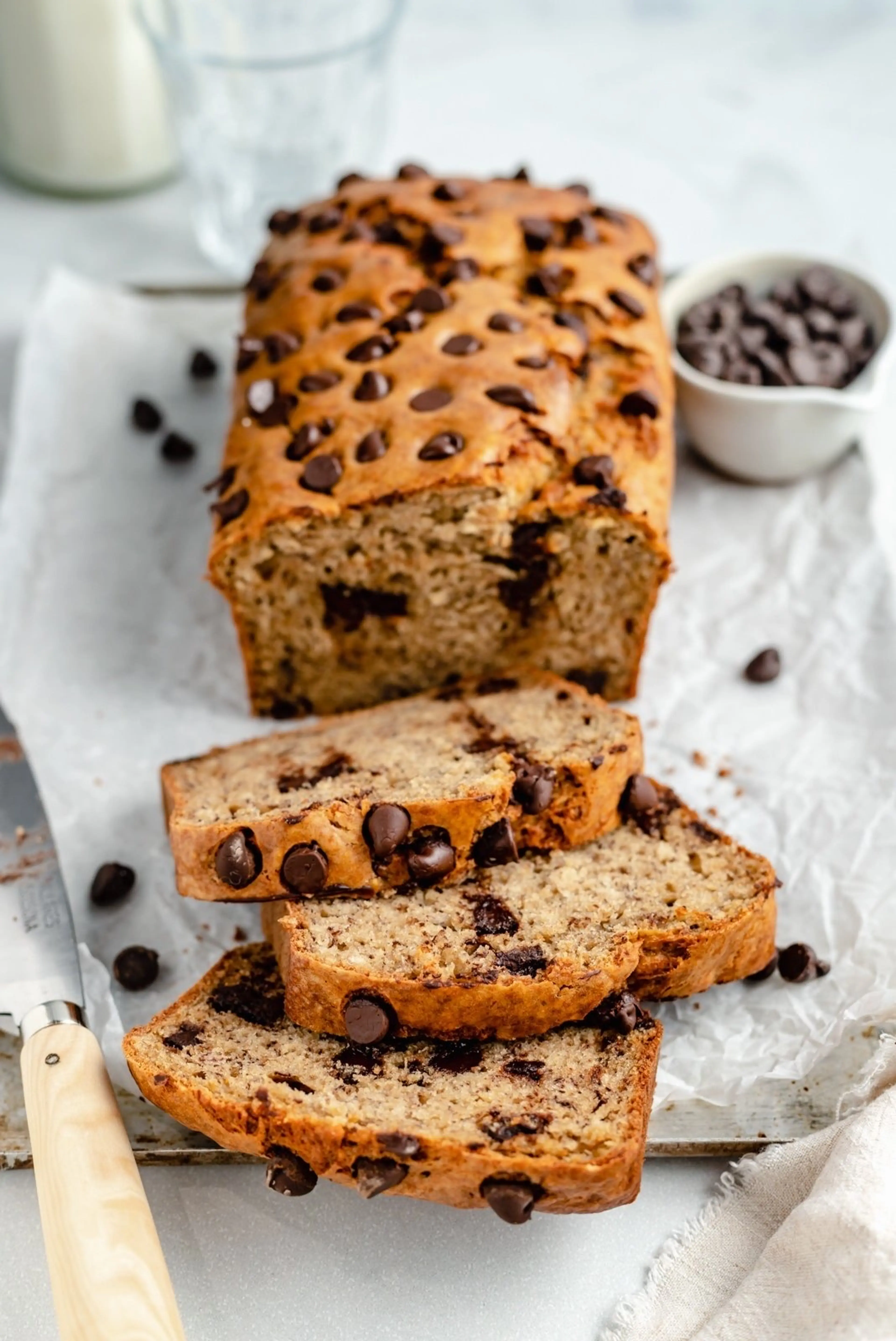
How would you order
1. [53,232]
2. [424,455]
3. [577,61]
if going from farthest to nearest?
1. [577,61]
2. [53,232]
3. [424,455]

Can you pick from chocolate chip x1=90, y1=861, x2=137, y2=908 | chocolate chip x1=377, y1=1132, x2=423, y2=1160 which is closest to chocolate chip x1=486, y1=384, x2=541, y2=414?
chocolate chip x1=90, y1=861, x2=137, y2=908

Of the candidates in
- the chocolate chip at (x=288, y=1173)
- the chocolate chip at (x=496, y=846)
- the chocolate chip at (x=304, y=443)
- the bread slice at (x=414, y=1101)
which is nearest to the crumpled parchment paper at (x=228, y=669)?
the bread slice at (x=414, y=1101)

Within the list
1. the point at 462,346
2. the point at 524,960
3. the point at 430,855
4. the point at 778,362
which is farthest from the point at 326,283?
the point at 524,960

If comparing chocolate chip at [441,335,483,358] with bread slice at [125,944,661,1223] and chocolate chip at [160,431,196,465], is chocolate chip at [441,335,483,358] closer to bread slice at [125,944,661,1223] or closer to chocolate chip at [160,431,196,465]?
chocolate chip at [160,431,196,465]

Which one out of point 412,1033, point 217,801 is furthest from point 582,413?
point 412,1033

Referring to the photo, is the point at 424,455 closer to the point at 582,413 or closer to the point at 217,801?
the point at 582,413


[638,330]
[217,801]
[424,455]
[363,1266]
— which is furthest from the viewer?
[638,330]
